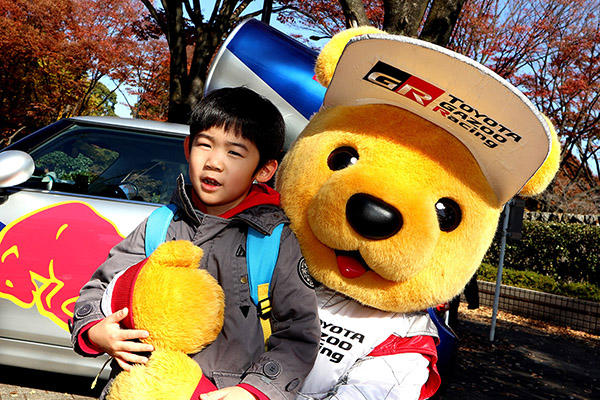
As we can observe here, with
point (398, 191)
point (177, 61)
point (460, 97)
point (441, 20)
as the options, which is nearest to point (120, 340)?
point (398, 191)

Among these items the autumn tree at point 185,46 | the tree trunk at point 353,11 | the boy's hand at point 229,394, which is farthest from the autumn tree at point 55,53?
the boy's hand at point 229,394

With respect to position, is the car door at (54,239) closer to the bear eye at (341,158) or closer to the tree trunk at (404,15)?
the bear eye at (341,158)

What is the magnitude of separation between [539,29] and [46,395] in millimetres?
11674

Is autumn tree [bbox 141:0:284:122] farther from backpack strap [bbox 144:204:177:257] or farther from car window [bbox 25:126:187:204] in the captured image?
backpack strap [bbox 144:204:177:257]

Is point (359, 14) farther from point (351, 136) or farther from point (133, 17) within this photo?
point (133, 17)

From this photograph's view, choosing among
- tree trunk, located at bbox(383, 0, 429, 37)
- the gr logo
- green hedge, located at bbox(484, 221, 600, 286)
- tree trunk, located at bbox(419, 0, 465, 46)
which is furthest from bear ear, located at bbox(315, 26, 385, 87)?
green hedge, located at bbox(484, 221, 600, 286)

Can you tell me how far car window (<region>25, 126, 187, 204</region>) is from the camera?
9.82 ft

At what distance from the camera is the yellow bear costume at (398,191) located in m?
1.39

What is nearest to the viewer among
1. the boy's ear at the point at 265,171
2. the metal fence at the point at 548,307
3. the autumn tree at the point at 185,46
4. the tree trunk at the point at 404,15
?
the boy's ear at the point at 265,171

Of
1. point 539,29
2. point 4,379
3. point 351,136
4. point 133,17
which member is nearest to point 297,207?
point 351,136

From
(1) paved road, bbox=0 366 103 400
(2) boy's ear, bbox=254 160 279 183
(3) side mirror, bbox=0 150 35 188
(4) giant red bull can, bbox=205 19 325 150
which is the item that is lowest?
(1) paved road, bbox=0 366 103 400

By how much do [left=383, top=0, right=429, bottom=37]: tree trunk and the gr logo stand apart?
2.65m

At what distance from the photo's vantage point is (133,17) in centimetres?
1256

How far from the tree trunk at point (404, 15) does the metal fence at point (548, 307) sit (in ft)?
22.7
